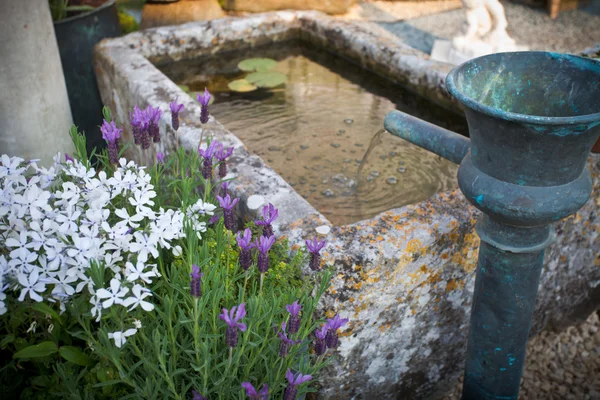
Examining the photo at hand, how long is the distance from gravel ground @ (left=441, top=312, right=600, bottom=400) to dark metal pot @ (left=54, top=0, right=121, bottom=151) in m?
2.47

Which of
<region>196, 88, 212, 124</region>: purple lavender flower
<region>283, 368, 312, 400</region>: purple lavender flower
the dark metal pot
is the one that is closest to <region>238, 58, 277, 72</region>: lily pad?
the dark metal pot

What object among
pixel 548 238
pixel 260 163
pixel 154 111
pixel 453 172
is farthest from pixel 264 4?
pixel 548 238

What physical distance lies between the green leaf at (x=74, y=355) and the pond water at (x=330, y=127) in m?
1.21

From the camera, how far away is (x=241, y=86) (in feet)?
11.6

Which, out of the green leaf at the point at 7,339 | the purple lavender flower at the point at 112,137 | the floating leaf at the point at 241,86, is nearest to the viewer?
the green leaf at the point at 7,339

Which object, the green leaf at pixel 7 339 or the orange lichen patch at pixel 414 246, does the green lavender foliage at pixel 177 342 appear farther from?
the orange lichen patch at pixel 414 246

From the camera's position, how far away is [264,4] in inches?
223

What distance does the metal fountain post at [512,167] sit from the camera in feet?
4.57

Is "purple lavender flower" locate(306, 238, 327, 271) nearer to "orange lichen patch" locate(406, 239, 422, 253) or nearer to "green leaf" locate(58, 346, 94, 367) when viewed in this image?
"orange lichen patch" locate(406, 239, 422, 253)

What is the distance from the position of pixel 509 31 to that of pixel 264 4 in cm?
236

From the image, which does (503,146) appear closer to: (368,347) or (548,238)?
(548,238)

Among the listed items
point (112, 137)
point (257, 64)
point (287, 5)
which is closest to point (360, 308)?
point (112, 137)

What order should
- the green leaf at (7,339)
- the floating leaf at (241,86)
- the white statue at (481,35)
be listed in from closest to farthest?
1. the green leaf at (7,339)
2. the floating leaf at (241,86)
3. the white statue at (481,35)

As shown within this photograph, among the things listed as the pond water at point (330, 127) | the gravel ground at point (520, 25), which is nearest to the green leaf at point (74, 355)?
the pond water at point (330, 127)
